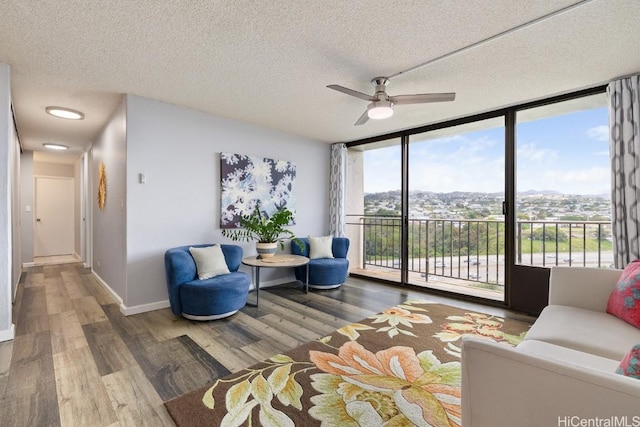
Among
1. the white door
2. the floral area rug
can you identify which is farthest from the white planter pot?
the white door

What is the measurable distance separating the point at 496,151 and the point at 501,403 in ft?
12.8

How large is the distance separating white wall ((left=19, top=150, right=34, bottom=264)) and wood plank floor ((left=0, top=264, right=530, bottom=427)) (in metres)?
2.50

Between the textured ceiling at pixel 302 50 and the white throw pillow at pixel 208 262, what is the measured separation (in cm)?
175

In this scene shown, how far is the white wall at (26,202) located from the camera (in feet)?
19.1

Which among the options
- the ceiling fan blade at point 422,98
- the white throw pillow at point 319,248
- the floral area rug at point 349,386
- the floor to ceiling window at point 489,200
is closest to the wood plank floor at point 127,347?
the floral area rug at point 349,386

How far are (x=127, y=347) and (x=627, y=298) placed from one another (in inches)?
143

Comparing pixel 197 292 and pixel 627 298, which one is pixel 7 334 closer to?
pixel 197 292

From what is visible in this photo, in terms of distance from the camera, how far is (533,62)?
7.98ft

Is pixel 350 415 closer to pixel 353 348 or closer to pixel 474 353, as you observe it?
pixel 353 348

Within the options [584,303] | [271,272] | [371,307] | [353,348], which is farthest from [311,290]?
[584,303]

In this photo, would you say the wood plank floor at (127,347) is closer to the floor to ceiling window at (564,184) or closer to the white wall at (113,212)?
the white wall at (113,212)

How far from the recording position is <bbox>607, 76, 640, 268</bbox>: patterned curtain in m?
2.60

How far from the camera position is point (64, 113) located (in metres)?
3.70

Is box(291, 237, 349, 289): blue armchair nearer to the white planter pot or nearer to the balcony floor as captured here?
the white planter pot
